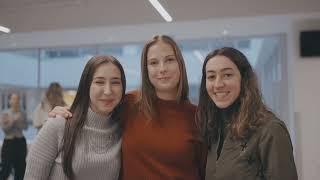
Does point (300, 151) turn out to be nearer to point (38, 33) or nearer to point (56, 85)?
point (56, 85)

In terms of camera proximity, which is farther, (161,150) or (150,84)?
(150,84)

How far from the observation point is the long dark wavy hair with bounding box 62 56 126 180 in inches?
68.2

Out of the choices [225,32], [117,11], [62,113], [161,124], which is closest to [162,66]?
[161,124]

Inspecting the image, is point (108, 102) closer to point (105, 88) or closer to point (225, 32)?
point (105, 88)

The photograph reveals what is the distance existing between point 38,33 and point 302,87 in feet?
15.1

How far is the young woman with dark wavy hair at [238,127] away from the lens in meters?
1.52

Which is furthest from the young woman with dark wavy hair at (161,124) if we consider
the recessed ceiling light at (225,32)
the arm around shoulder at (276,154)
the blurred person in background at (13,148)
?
the recessed ceiling light at (225,32)

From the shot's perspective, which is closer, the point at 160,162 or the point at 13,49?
the point at 160,162

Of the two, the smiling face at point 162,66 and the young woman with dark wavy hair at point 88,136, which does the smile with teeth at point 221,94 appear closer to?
the smiling face at point 162,66

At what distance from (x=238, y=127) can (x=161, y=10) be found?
13.0ft

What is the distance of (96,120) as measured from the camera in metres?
1.88

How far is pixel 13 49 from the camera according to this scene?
23.3ft

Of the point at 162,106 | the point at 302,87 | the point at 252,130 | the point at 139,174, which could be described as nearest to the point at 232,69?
the point at 252,130

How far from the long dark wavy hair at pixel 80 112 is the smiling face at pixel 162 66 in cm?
17
